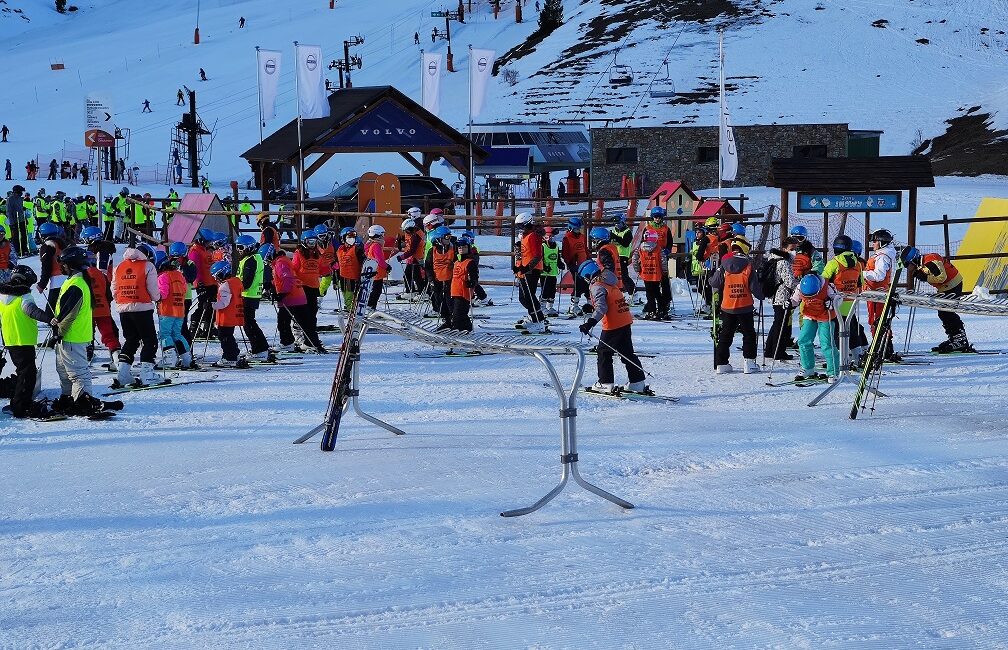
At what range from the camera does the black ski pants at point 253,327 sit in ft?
44.2

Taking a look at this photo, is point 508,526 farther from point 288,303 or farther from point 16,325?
point 288,303

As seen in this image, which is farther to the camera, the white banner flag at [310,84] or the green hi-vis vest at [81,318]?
the white banner flag at [310,84]

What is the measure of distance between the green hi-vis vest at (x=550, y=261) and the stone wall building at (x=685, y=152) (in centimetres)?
2850

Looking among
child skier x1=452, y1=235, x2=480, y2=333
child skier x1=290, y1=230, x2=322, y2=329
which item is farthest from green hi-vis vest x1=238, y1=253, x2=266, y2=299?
child skier x1=452, y1=235, x2=480, y2=333

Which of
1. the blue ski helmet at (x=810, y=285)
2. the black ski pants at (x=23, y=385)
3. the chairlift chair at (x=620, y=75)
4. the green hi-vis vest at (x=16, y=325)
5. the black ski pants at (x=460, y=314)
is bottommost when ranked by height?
the black ski pants at (x=23, y=385)

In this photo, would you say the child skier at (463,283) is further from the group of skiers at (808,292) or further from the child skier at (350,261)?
the group of skiers at (808,292)

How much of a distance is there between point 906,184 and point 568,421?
1391cm

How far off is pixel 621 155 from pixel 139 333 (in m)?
35.4

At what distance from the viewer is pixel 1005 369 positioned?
1208 cm

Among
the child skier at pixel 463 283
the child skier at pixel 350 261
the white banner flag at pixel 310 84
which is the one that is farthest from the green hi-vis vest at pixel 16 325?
the white banner flag at pixel 310 84

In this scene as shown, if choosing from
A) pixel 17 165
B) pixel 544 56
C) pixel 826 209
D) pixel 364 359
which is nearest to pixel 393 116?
pixel 826 209

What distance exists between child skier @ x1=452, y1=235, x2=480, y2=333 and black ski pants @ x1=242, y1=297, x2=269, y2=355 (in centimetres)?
232

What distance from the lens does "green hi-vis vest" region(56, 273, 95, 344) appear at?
9812 millimetres

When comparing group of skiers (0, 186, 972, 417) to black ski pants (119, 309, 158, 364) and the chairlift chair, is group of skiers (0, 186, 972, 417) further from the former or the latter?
the chairlift chair
